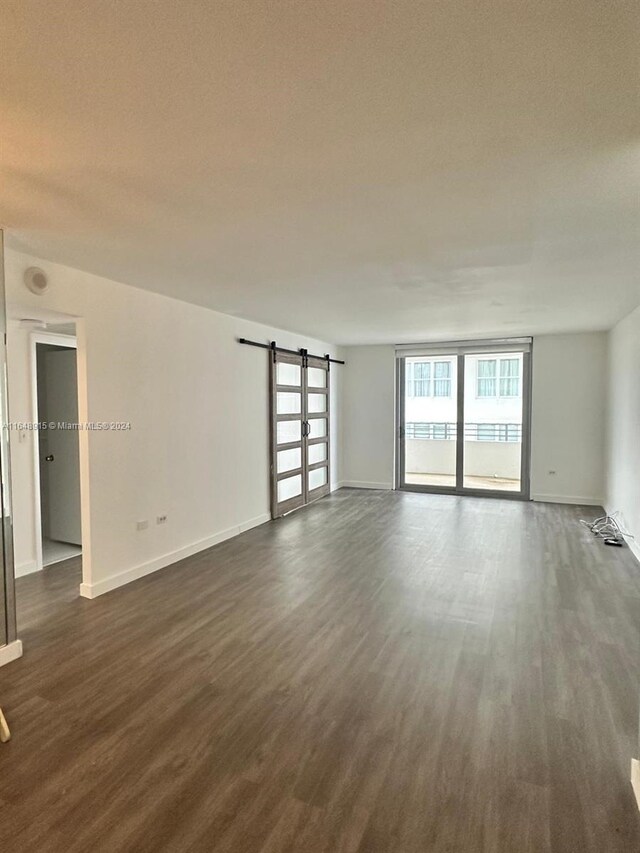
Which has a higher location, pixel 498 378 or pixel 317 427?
pixel 498 378

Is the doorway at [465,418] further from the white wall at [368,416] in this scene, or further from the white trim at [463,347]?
the white wall at [368,416]

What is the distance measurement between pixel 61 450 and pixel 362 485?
5.11m

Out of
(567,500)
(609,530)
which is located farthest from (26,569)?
(567,500)

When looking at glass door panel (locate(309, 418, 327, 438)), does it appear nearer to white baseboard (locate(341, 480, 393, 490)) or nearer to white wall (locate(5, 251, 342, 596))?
white baseboard (locate(341, 480, 393, 490))

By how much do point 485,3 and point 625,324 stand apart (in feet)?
17.5

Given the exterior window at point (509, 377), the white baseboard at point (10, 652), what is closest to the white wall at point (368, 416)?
the exterior window at point (509, 377)

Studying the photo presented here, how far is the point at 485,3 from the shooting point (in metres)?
1.15

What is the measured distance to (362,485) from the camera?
8.57 meters

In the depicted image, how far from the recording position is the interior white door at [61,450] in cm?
493

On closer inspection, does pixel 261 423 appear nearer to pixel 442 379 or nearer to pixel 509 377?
pixel 442 379

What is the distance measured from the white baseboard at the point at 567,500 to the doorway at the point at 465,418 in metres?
0.24

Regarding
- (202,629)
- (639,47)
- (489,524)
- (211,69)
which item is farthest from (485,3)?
(489,524)

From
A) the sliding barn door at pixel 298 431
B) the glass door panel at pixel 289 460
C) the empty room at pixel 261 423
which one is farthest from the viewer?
the glass door panel at pixel 289 460

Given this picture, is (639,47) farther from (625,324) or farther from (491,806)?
(625,324)
